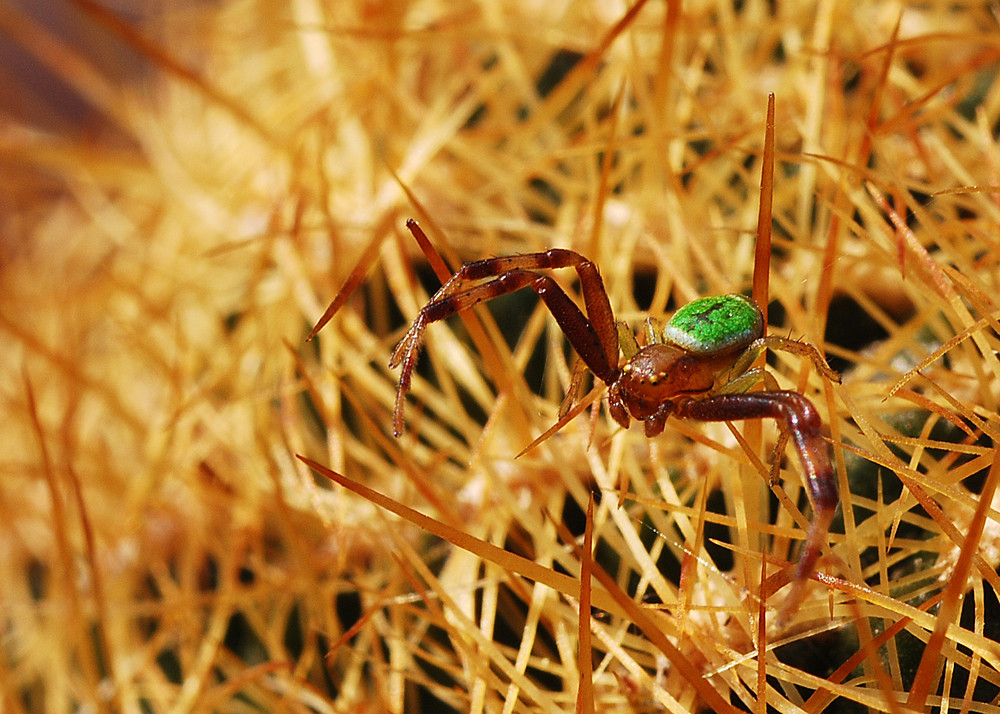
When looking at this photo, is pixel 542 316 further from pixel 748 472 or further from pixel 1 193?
pixel 1 193

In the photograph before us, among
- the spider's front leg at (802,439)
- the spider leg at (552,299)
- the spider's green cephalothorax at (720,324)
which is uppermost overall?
the spider leg at (552,299)

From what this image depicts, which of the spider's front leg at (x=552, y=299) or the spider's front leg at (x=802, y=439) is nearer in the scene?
the spider's front leg at (x=802, y=439)

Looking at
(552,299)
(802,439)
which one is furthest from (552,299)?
(802,439)

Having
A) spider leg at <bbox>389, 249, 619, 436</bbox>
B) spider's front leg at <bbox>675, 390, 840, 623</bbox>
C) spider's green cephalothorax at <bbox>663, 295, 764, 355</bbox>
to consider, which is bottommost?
spider's front leg at <bbox>675, 390, 840, 623</bbox>

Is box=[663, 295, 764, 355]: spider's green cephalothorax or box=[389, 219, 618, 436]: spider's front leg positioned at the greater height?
box=[389, 219, 618, 436]: spider's front leg

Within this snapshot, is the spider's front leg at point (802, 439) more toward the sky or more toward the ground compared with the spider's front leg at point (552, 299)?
more toward the ground

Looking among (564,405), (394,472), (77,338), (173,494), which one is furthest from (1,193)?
(564,405)

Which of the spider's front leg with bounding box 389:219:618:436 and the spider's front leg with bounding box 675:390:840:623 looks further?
the spider's front leg with bounding box 389:219:618:436

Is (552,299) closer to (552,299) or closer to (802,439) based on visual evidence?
(552,299)
